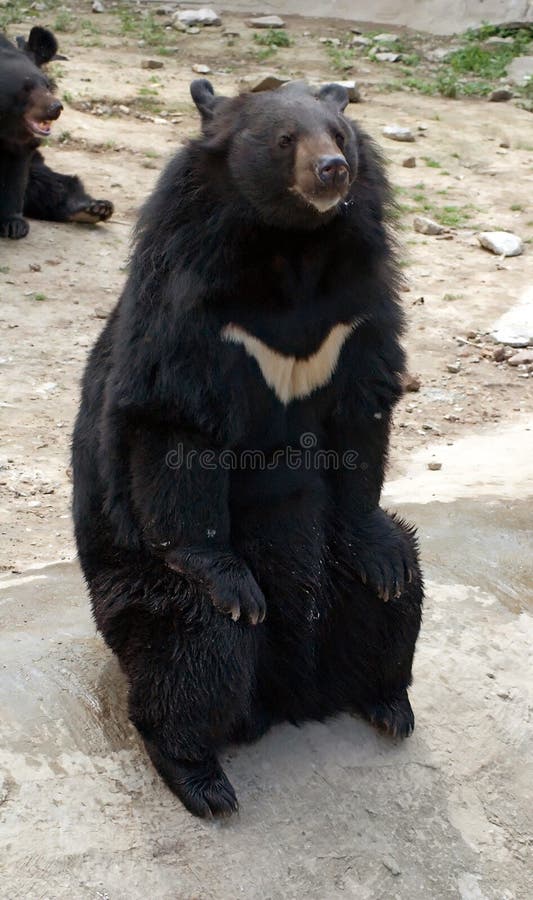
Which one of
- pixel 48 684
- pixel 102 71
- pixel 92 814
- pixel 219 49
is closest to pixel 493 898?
pixel 92 814

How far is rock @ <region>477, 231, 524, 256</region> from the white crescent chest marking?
21.7 ft

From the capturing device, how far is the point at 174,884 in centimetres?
307

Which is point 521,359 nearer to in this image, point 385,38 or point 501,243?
point 501,243

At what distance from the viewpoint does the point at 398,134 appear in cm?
1215

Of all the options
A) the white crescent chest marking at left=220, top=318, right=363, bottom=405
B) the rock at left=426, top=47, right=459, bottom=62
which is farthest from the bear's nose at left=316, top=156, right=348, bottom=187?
the rock at left=426, top=47, right=459, bottom=62

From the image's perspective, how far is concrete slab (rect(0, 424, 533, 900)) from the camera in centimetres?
312

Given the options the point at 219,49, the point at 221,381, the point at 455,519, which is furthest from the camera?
the point at 219,49

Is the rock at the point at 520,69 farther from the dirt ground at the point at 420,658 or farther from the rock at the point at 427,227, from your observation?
the rock at the point at 427,227

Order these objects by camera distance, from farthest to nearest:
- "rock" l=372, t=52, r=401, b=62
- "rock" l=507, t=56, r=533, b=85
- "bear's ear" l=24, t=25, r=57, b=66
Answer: "rock" l=372, t=52, r=401, b=62
"rock" l=507, t=56, r=533, b=85
"bear's ear" l=24, t=25, r=57, b=66

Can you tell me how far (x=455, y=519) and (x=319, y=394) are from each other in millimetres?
1593

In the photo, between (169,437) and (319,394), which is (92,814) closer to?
(169,437)

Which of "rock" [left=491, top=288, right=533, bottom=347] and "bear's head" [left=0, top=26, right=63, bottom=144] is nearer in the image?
"rock" [left=491, top=288, right=533, bottom=347]

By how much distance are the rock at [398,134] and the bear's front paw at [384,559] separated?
29.9 feet

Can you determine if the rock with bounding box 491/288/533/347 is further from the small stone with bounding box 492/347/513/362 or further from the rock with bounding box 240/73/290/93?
the rock with bounding box 240/73/290/93
